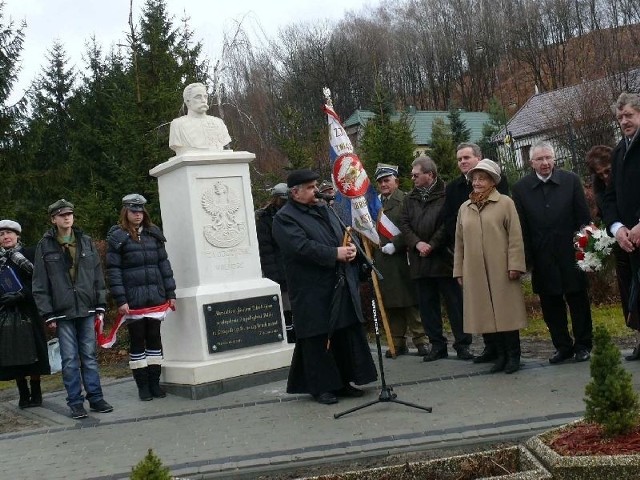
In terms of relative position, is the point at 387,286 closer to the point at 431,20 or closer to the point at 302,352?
the point at 302,352

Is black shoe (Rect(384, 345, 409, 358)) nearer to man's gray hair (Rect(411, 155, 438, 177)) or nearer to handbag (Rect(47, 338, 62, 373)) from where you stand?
man's gray hair (Rect(411, 155, 438, 177))

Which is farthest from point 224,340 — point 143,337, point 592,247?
point 592,247

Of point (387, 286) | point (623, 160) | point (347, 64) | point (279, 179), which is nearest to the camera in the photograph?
point (623, 160)

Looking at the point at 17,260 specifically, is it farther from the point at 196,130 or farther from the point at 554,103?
the point at 554,103

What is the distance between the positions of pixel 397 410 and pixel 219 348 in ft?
8.39

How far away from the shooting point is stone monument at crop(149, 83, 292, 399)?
8.18 m

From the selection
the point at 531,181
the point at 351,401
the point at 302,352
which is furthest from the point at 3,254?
the point at 531,181

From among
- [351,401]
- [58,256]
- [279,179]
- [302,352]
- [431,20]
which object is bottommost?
[351,401]

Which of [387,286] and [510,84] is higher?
[510,84]

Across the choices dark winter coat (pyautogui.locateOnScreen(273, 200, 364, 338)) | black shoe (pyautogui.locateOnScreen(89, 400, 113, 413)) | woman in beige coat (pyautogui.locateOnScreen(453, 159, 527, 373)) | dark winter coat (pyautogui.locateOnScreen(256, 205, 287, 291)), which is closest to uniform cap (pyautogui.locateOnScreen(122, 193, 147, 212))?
dark winter coat (pyautogui.locateOnScreen(273, 200, 364, 338))

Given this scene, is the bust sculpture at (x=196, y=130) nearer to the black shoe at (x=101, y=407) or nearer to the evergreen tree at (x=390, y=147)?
the black shoe at (x=101, y=407)

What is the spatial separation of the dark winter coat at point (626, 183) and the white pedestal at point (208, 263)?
378 centimetres

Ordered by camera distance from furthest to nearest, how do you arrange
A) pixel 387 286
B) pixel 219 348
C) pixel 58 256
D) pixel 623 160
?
pixel 387 286, pixel 219 348, pixel 58 256, pixel 623 160

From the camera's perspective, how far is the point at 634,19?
50375 mm
